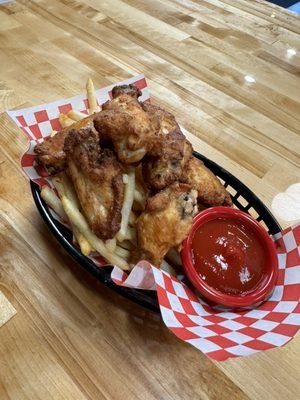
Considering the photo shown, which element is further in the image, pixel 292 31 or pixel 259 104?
pixel 292 31

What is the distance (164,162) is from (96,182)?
0.23m

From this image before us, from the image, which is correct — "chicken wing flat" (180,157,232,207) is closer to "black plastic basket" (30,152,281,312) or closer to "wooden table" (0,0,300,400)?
"black plastic basket" (30,152,281,312)

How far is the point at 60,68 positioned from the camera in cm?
227

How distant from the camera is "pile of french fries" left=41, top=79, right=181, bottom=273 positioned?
Result: 3.86 ft

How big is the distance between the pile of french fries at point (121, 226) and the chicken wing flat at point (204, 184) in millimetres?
183

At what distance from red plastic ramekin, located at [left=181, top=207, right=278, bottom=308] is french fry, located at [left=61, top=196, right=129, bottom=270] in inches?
8.2

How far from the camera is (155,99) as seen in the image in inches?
87.5

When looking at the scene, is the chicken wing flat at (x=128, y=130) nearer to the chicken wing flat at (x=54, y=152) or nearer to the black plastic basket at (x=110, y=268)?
the chicken wing flat at (x=54, y=152)

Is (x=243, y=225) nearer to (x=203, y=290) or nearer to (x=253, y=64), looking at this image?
(x=203, y=290)

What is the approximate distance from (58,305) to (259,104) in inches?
68.8

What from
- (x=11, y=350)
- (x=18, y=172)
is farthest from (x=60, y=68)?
(x=11, y=350)

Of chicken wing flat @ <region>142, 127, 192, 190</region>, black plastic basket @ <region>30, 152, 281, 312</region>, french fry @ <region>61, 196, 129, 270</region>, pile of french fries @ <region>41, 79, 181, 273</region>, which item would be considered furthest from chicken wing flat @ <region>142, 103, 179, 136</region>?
french fry @ <region>61, 196, 129, 270</region>

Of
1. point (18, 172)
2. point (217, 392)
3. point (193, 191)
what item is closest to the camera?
point (217, 392)

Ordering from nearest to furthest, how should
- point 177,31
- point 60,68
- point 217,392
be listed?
point 217,392 < point 60,68 < point 177,31
